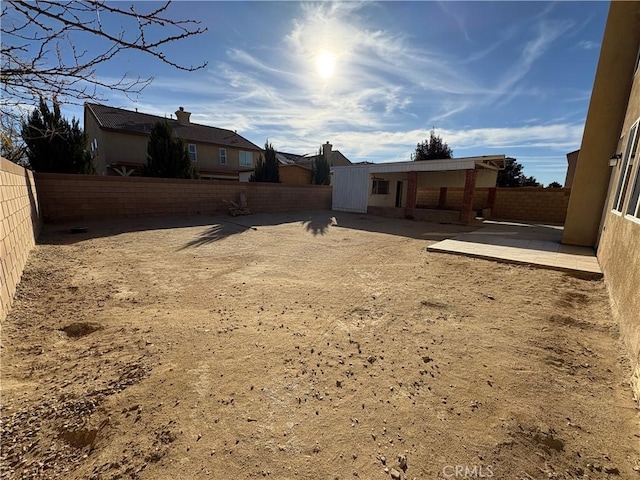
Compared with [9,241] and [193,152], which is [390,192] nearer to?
[193,152]

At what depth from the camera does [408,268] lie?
5.21 meters

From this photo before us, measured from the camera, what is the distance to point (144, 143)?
1734 centimetres

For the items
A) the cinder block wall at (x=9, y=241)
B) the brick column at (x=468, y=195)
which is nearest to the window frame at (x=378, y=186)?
the brick column at (x=468, y=195)

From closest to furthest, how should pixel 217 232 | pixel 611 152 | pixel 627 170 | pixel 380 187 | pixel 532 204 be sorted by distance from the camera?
1. pixel 627 170
2. pixel 611 152
3. pixel 217 232
4. pixel 532 204
5. pixel 380 187

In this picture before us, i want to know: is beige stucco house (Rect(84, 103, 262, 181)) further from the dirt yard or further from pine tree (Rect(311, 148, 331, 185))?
the dirt yard

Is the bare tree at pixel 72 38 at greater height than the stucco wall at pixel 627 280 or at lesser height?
greater

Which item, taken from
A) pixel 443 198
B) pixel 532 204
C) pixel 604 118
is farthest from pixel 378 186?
pixel 604 118

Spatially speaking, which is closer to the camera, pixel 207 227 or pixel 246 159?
pixel 207 227

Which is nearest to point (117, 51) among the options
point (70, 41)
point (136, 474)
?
point (70, 41)

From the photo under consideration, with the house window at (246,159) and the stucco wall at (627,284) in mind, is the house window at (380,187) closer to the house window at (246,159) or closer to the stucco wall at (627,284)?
the house window at (246,159)

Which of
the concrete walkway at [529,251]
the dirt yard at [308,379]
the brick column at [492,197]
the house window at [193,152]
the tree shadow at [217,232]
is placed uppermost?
the house window at [193,152]

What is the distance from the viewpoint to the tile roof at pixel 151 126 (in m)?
16.9

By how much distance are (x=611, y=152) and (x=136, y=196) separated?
45.0 ft

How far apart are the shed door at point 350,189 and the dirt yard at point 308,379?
10935 mm
